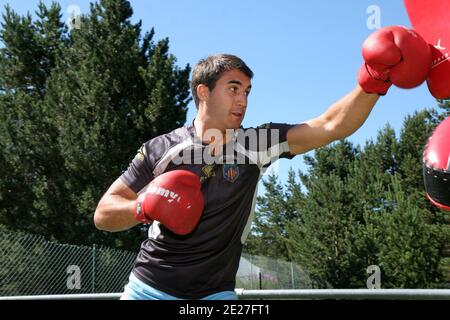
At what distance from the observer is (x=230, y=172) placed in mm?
2725

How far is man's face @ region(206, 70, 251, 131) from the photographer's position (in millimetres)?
2791

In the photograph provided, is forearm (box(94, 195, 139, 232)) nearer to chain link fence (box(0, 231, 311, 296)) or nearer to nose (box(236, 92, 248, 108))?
nose (box(236, 92, 248, 108))

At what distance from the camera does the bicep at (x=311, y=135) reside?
263cm

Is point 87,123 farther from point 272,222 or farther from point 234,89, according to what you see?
point 272,222

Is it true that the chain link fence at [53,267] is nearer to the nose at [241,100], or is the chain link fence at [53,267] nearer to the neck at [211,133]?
the neck at [211,133]

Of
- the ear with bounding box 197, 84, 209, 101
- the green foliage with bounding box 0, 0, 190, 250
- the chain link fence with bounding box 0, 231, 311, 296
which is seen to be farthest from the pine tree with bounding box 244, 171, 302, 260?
the ear with bounding box 197, 84, 209, 101

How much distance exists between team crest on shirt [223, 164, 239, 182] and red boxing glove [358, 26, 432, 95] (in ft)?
2.44

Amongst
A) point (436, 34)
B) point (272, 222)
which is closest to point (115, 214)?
point (436, 34)

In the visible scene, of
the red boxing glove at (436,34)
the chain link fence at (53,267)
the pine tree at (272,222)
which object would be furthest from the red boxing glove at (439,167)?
the pine tree at (272,222)

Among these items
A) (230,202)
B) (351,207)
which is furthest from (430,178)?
(351,207)

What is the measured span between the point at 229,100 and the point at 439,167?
3.50 feet

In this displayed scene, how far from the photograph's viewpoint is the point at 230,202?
2645 millimetres

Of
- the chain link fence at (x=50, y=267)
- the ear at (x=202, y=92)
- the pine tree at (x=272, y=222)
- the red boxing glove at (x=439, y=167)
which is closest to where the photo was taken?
the red boxing glove at (x=439, y=167)
